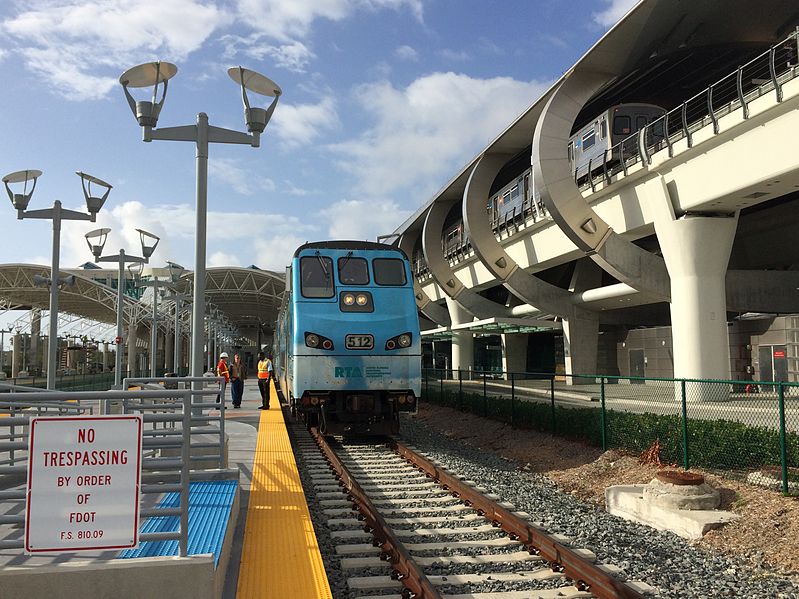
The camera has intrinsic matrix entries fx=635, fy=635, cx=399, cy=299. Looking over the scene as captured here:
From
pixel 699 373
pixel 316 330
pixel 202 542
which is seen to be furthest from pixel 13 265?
pixel 202 542

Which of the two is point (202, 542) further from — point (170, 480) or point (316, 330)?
point (316, 330)

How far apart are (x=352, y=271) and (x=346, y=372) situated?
219cm

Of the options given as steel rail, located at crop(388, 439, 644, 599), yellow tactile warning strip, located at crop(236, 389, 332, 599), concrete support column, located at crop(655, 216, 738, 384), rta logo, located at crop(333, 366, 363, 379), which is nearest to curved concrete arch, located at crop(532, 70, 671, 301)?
concrete support column, located at crop(655, 216, 738, 384)

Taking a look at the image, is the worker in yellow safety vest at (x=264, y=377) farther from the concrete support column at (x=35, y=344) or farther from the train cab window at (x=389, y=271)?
the concrete support column at (x=35, y=344)

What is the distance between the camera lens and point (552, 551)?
20.0 feet

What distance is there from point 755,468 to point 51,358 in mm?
13486

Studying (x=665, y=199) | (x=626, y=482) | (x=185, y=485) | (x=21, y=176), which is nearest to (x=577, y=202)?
(x=665, y=199)

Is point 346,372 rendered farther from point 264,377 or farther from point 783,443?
point 264,377

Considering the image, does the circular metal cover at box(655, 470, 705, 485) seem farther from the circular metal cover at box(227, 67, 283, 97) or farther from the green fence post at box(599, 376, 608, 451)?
the circular metal cover at box(227, 67, 283, 97)

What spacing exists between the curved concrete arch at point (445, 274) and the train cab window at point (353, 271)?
2393 cm

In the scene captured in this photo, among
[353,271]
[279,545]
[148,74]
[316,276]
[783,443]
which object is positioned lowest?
[279,545]

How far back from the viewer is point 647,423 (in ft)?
35.9

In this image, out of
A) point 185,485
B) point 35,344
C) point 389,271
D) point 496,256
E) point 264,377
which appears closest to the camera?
point 185,485

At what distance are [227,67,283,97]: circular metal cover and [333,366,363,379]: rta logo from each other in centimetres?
509
